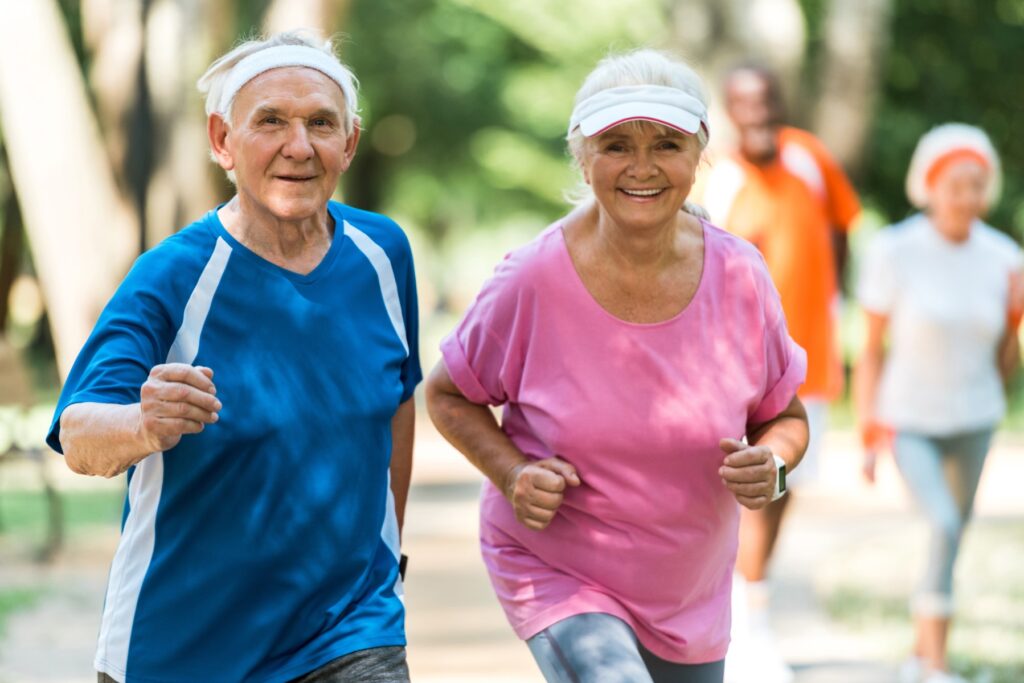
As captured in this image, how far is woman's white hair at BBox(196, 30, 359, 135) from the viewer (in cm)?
401

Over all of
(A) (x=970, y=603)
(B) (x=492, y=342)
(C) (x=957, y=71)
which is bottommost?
(B) (x=492, y=342)

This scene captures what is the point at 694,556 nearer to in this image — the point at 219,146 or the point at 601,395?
the point at 601,395

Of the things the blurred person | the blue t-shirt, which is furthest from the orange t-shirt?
the blue t-shirt

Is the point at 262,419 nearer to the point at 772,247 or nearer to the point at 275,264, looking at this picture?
the point at 275,264

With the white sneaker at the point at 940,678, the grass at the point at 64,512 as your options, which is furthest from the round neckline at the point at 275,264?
the grass at the point at 64,512

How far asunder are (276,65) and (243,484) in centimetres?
92

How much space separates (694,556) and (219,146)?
58.2 inches

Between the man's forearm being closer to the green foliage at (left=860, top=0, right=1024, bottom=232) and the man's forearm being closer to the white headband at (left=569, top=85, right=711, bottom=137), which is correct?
the white headband at (left=569, top=85, right=711, bottom=137)

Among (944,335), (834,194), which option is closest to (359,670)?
(944,335)

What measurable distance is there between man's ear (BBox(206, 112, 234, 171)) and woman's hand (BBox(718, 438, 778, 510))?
4.19 feet

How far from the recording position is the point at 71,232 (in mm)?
12906

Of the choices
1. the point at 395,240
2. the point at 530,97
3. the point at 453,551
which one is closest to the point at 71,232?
the point at 453,551

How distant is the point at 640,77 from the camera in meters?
4.28

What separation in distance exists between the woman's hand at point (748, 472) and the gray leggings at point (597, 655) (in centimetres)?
43
